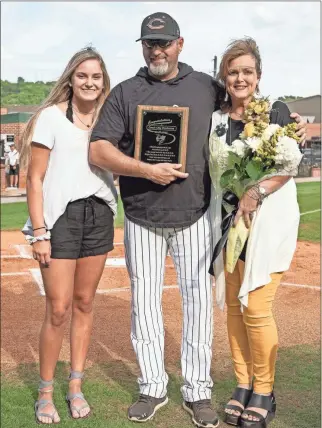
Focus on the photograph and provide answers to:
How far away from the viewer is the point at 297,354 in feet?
17.0

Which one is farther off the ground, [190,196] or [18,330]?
[190,196]

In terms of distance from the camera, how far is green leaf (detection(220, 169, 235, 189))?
137 inches

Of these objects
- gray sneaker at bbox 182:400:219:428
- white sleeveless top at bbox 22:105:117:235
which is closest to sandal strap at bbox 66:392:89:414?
gray sneaker at bbox 182:400:219:428

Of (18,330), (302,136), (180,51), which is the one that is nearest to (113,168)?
(180,51)

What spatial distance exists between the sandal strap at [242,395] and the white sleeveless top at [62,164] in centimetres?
154

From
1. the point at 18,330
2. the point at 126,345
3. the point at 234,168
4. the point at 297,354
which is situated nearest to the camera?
the point at 234,168

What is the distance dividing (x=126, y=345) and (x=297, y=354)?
149cm

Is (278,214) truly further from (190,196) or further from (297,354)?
(297,354)

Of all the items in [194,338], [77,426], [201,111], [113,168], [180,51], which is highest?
[180,51]

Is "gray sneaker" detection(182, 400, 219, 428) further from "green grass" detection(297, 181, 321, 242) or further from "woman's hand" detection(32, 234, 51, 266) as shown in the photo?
"green grass" detection(297, 181, 321, 242)

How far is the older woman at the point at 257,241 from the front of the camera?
350 centimetres

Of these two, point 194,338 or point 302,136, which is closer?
point 302,136

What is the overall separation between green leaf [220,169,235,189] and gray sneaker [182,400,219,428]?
138 cm

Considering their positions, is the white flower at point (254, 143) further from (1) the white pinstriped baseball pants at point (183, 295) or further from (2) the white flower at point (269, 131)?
(1) the white pinstriped baseball pants at point (183, 295)
